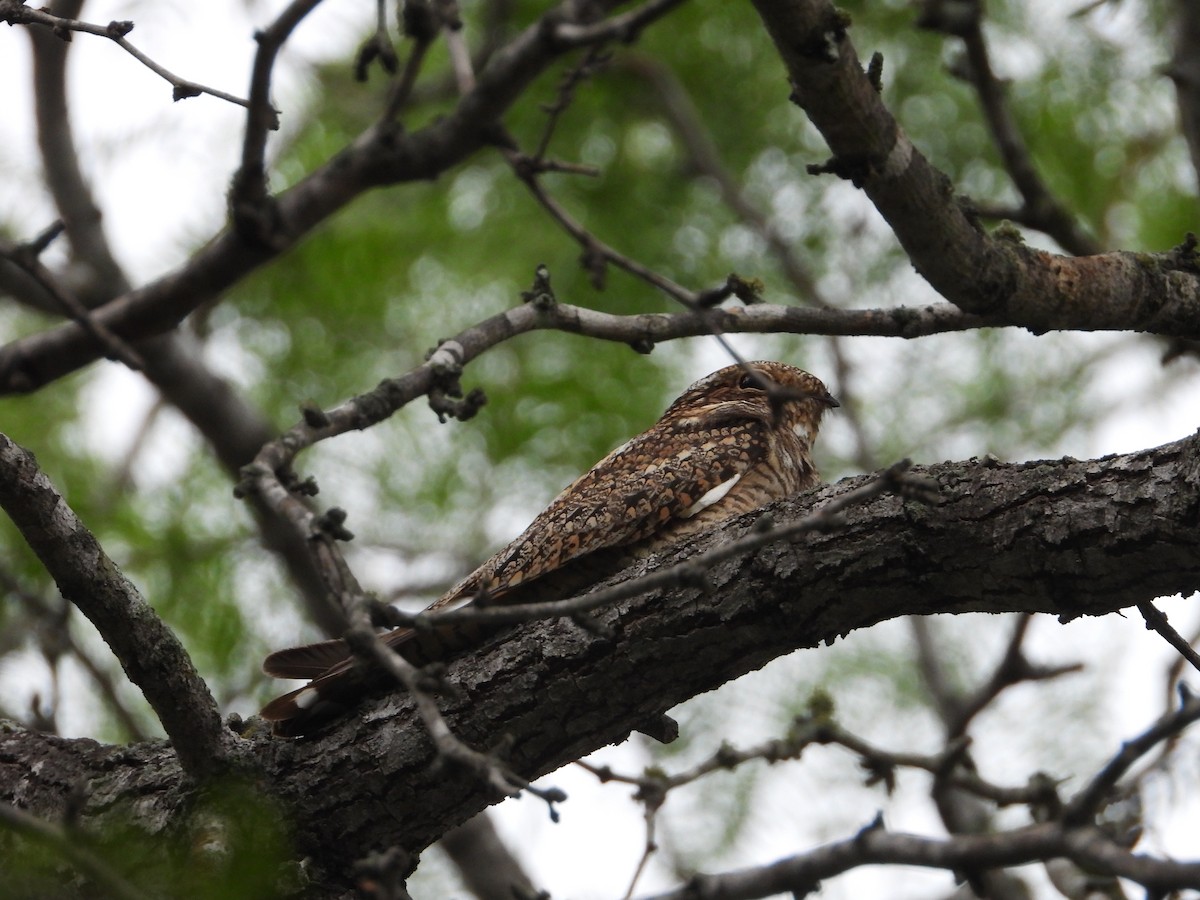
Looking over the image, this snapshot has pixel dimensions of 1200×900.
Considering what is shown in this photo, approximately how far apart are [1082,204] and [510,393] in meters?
2.96

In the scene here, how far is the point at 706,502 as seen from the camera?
11.9 ft

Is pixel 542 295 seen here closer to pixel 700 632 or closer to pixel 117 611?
pixel 700 632

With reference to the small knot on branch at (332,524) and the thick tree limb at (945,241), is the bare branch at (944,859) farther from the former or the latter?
the thick tree limb at (945,241)

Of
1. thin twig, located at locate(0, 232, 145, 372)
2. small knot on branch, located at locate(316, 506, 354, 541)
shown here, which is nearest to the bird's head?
small knot on branch, located at locate(316, 506, 354, 541)

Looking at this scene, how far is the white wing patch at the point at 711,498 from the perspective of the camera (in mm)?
3563

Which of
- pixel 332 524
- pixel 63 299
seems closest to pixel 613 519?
pixel 332 524

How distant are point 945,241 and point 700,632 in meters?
1.00

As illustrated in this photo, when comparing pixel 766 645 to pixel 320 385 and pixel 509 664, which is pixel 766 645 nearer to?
pixel 509 664

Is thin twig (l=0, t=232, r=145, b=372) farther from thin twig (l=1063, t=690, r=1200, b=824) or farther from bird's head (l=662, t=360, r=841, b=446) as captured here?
bird's head (l=662, t=360, r=841, b=446)

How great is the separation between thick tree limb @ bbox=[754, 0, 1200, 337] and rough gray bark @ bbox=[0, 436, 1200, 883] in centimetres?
51

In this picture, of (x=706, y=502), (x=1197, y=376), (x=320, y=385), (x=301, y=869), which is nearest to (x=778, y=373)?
(x=706, y=502)

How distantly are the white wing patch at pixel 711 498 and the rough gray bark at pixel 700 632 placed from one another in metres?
0.54

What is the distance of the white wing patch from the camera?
3563 mm

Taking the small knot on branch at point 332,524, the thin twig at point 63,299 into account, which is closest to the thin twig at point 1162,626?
the small knot on branch at point 332,524
